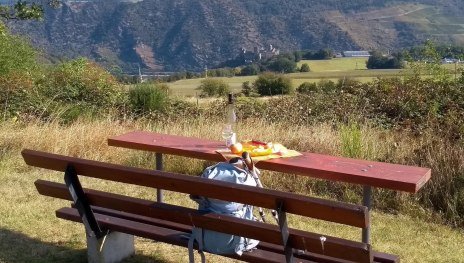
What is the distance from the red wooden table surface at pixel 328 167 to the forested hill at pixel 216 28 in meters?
66.2

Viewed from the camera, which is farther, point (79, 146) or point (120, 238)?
point (79, 146)

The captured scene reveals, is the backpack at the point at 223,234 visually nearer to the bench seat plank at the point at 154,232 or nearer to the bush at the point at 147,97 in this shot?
the bench seat plank at the point at 154,232

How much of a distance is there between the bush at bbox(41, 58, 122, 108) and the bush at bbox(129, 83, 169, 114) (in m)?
0.35

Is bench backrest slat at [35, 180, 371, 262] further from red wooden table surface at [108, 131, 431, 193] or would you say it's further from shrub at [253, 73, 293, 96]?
shrub at [253, 73, 293, 96]

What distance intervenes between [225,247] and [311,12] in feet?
319

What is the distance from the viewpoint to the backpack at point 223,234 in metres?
3.80

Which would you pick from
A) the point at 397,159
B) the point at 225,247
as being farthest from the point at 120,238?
the point at 397,159

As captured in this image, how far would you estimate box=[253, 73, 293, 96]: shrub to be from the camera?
19.5 meters

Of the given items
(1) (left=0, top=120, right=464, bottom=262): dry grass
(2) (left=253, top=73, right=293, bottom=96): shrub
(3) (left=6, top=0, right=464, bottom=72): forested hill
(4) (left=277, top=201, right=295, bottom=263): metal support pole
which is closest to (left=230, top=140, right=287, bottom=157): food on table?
(1) (left=0, top=120, right=464, bottom=262): dry grass

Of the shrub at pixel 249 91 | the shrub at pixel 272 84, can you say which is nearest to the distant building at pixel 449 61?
the shrub at pixel 249 91

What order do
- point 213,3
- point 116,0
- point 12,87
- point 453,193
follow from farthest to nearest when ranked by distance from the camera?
1. point 116,0
2. point 213,3
3. point 12,87
4. point 453,193

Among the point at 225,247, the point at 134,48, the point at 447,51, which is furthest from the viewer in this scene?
the point at 134,48

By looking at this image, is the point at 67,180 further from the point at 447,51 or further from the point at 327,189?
the point at 447,51

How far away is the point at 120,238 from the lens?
4641 millimetres
